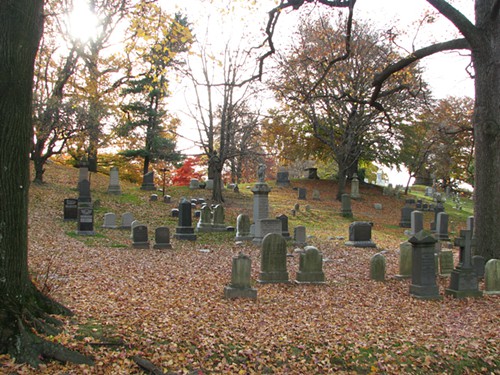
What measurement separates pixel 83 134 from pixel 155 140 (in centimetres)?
709

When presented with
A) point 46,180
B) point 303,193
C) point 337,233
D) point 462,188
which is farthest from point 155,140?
point 462,188

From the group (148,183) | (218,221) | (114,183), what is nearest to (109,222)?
(218,221)

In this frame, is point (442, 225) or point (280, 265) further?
point (442, 225)

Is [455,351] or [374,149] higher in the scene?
[374,149]

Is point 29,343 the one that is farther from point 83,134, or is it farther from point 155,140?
point 155,140

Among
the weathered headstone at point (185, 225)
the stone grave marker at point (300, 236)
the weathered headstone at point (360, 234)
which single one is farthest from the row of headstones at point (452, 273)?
the weathered headstone at point (185, 225)

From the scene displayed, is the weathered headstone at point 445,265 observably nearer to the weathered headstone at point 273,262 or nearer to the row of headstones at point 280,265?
the row of headstones at point 280,265

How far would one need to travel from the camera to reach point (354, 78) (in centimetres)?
2962

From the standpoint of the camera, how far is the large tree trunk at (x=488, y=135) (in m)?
11.0

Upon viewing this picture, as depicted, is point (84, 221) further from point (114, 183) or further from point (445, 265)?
point (445, 265)

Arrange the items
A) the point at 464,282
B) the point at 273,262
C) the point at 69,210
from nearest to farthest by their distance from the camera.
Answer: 1. the point at 464,282
2. the point at 273,262
3. the point at 69,210

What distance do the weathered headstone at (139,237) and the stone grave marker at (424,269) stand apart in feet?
27.7

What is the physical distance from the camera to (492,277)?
10367 mm

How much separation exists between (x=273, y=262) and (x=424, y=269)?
10.4 ft
